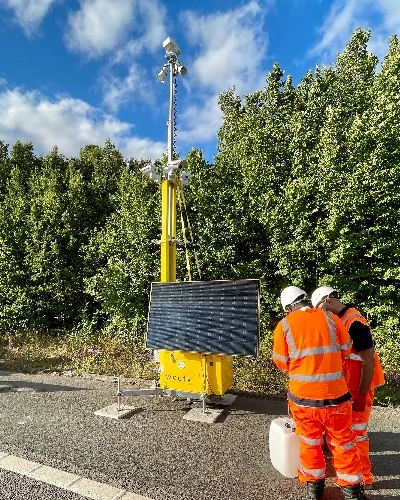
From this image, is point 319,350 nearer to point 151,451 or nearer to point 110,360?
point 151,451

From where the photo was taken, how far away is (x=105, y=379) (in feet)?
25.2

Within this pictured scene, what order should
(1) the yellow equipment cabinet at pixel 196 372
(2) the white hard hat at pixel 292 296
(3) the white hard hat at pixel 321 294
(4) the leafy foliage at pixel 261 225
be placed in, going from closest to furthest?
(2) the white hard hat at pixel 292 296 < (3) the white hard hat at pixel 321 294 < (1) the yellow equipment cabinet at pixel 196 372 < (4) the leafy foliage at pixel 261 225

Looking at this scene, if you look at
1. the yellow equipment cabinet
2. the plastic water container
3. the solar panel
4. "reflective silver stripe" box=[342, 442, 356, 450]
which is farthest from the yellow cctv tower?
"reflective silver stripe" box=[342, 442, 356, 450]

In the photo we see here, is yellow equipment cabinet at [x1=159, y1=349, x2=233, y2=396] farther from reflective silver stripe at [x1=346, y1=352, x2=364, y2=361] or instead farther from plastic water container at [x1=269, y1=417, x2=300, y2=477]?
reflective silver stripe at [x1=346, y1=352, x2=364, y2=361]

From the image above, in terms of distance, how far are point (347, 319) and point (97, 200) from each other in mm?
15813

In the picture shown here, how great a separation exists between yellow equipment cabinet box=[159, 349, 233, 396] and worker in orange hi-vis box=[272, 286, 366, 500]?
2045mm

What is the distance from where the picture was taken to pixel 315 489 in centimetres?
310

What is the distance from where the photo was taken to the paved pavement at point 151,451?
3.37m

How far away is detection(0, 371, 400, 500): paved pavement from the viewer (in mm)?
3367

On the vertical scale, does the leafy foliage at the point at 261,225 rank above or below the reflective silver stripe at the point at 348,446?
above

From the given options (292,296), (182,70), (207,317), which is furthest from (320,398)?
(182,70)

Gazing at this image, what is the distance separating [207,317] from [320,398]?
2546 mm

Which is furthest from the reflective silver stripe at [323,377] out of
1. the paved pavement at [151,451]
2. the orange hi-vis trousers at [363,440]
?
the paved pavement at [151,451]

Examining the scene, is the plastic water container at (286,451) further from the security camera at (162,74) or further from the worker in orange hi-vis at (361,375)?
the security camera at (162,74)
